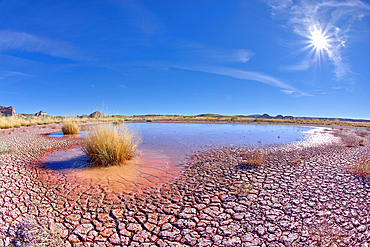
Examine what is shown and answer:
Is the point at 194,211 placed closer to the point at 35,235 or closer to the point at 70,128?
the point at 35,235

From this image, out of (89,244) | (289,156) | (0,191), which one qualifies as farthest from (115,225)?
(289,156)

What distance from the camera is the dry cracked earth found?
239 centimetres

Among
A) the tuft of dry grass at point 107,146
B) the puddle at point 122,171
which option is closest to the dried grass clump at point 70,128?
the puddle at point 122,171

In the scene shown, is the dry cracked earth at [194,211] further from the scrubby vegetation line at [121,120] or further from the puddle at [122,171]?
the scrubby vegetation line at [121,120]

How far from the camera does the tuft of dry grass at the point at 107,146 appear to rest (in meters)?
5.54

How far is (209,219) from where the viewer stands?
282 centimetres

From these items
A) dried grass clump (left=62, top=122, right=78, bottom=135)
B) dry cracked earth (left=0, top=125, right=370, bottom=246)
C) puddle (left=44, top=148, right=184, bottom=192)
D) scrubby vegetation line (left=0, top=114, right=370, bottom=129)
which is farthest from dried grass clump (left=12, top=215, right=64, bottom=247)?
dried grass clump (left=62, top=122, right=78, bottom=135)

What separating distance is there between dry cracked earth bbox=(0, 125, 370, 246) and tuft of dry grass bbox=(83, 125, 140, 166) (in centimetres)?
116

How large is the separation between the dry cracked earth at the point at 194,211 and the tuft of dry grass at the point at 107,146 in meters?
1.16

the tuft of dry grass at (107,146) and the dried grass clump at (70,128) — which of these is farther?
the dried grass clump at (70,128)

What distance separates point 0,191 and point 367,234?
6.56 meters

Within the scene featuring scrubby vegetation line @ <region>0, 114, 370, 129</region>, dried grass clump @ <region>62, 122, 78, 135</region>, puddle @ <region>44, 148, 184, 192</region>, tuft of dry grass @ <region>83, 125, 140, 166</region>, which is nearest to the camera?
puddle @ <region>44, 148, 184, 192</region>

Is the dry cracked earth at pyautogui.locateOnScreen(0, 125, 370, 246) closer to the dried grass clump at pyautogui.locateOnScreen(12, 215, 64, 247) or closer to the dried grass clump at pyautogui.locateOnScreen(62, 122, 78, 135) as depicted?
the dried grass clump at pyautogui.locateOnScreen(12, 215, 64, 247)

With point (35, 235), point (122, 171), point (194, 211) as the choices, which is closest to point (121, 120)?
point (122, 171)
